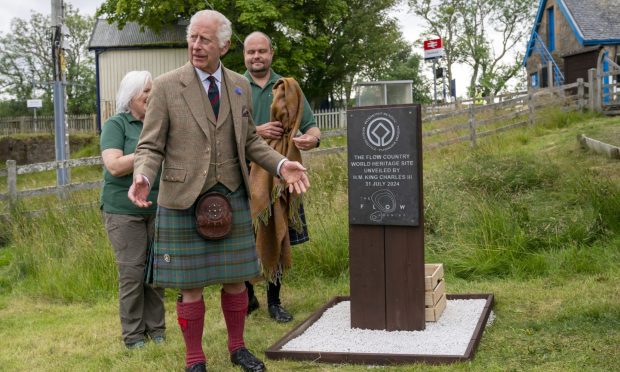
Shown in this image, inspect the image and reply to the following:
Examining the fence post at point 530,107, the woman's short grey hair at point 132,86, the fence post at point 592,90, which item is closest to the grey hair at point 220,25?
the woman's short grey hair at point 132,86

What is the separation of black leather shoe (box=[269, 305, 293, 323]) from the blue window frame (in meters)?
29.6

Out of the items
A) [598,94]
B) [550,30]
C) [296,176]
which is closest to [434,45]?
[598,94]

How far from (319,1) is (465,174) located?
24.8 m

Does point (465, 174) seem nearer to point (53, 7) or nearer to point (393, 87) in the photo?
point (53, 7)

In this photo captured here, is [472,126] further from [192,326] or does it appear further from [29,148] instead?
[29,148]

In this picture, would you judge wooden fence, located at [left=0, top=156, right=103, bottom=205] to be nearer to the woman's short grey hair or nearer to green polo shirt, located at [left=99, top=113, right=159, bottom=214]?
green polo shirt, located at [left=99, top=113, right=159, bottom=214]

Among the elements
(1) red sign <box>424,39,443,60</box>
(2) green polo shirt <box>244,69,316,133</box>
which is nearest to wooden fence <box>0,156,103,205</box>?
(2) green polo shirt <box>244,69,316,133</box>

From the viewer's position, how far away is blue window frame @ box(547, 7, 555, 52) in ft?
107

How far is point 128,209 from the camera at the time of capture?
514cm

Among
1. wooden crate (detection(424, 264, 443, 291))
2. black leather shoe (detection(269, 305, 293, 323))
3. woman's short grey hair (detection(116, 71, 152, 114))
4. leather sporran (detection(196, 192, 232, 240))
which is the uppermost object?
woman's short grey hair (detection(116, 71, 152, 114))

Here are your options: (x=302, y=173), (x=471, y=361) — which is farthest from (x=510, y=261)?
(x=302, y=173)

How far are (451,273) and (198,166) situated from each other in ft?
12.0

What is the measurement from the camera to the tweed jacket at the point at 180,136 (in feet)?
13.2

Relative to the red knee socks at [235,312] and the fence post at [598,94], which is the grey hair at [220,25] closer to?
the red knee socks at [235,312]
